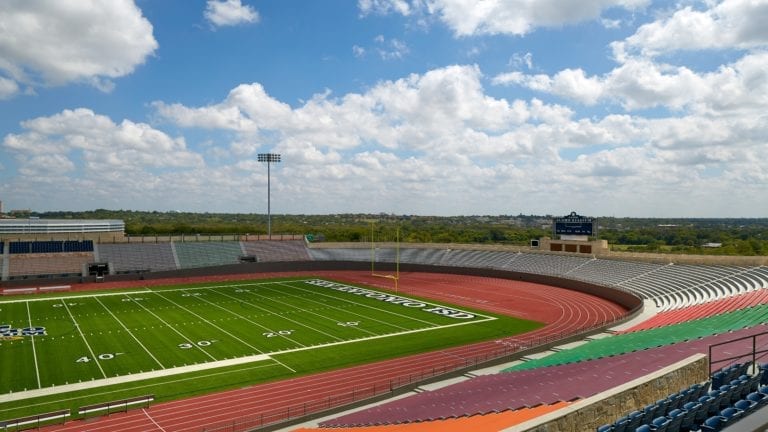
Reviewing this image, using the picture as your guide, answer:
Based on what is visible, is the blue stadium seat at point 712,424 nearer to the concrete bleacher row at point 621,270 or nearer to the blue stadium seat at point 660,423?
the blue stadium seat at point 660,423

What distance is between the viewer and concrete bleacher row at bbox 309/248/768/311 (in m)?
36.3

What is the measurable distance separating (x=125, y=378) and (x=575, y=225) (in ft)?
153

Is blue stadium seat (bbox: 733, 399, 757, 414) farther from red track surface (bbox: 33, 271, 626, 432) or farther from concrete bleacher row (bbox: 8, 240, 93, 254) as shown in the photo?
concrete bleacher row (bbox: 8, 240, 93, 254)

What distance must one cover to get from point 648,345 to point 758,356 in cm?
757

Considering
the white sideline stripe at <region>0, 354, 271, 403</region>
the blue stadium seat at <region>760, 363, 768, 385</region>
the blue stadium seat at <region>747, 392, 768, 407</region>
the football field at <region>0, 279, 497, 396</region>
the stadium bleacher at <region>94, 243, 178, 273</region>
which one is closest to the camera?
the blue stadium seat at <region>747, 392, 768, 407</region>

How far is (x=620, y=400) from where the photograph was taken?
29.3ft

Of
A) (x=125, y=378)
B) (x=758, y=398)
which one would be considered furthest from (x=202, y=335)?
(x=758, y=398)

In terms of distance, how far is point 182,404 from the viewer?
2009 centimetres

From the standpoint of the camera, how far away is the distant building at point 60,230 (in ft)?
193

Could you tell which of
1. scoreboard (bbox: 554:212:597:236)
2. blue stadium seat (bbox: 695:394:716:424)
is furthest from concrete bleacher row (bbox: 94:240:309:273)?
blue stadium seat (bbox: 695:394:716:424)

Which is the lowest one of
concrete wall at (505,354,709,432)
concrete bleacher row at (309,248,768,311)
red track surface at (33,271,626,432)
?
red track surface at (33,271,626,432)

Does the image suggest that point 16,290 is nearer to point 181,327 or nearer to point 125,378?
point 181,327

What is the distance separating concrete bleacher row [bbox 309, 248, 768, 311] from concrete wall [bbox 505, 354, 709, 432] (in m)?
26.4

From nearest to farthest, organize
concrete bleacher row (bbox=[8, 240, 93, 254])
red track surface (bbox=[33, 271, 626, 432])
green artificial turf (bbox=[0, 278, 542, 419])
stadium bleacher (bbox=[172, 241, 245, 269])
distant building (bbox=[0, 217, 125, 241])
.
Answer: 1. red track surface (bbox=[33, 271, 626, 432])
2. green artificial turf (bbox=[0, 278, 542, 419])
3. concrete bleacher row (bbox=[8, 240, 93, 254])
4. distant building (bbox=[0, 217, 125, 241])
5. stadium bleacher (bbox=[172, 241, 245, 269])
